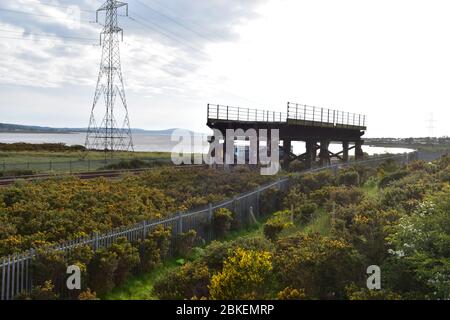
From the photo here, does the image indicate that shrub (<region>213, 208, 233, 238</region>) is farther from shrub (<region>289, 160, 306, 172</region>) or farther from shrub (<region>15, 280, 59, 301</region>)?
shrub (<region>289, 160, 306, 172</region>)

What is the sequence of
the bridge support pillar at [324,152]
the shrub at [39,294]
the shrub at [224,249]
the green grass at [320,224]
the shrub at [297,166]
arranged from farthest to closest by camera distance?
the bridge support pillar at [324,152]
the shrub at [297,166]
the green grass at [320,224]
the shrub at [224,249]
the shrub at [39,294]

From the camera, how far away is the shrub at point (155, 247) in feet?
40.5

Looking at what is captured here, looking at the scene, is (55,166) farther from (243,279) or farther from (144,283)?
(243,279)

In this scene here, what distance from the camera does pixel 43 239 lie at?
1195cm

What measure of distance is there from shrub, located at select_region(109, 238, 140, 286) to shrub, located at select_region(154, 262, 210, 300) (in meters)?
1.33

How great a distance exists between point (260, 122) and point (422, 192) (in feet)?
51.4

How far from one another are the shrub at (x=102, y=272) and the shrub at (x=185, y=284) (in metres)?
1.18

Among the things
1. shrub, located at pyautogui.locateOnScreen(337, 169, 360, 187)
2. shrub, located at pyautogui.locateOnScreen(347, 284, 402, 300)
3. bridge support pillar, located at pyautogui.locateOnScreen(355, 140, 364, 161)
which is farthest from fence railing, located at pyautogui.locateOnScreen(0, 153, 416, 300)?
bridge support pillar, located at pyautogui.locateOnScreen(355, 140, 364, 161)

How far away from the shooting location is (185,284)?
9805 mm

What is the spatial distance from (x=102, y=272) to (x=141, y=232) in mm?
2444

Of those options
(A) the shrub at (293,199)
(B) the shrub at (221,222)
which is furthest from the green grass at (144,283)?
(A) the shrub at (293,199)

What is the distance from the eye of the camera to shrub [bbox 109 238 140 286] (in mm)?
11250

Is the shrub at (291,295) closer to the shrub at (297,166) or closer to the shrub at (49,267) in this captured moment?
the shrub at (49,267)
